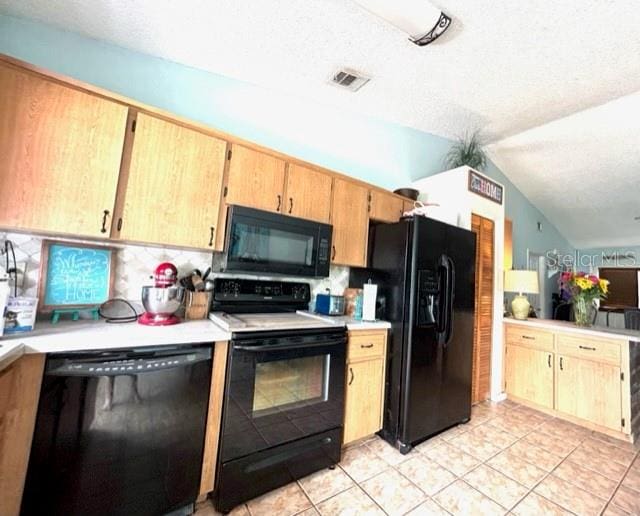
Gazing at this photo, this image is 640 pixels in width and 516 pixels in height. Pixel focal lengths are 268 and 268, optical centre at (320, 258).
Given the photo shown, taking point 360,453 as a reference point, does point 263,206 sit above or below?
above

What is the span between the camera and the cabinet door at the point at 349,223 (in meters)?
2.24

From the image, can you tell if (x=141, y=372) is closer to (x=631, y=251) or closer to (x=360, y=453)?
(x=360, y=453)

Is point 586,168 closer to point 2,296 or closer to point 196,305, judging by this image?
point 196,305

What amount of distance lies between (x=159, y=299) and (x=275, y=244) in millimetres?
780

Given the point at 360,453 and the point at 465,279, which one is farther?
the point at 465,279

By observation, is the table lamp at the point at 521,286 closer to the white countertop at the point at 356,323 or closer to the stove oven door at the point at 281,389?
the white countertop at the point at 356,323

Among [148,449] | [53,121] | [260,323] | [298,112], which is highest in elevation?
[298,112]

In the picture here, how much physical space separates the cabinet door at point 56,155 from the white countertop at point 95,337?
47 centimetres

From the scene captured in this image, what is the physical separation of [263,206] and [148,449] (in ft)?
4.80

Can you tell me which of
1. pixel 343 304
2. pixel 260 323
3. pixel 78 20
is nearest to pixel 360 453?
pixel 343 304

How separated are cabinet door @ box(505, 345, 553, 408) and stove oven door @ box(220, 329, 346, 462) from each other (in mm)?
2379

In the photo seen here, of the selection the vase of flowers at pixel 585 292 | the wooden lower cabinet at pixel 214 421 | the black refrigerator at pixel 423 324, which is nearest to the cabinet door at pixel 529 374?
the vase of flowers at pixel 585 292

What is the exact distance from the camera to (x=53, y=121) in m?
1.27

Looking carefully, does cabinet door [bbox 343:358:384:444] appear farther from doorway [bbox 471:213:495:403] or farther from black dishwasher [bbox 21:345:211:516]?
doorway [bbox 471:213:495:403]
